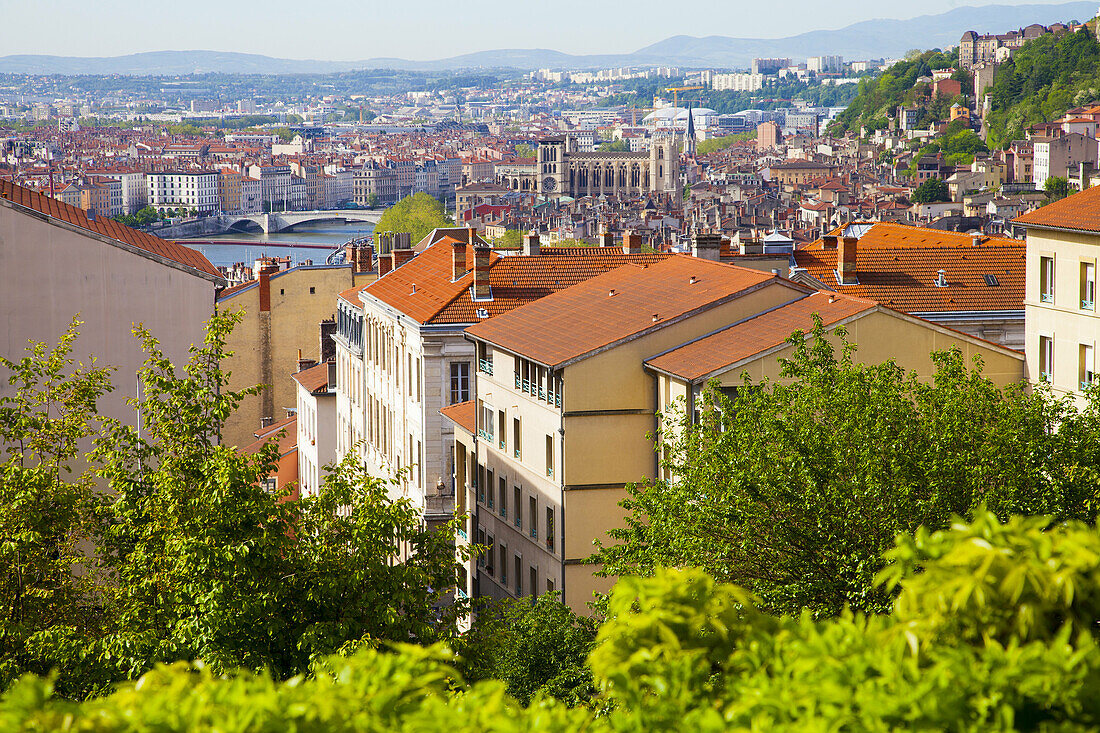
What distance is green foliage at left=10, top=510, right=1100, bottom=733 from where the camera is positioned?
4.60 m

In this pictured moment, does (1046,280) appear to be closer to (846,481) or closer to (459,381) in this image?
(459,381)

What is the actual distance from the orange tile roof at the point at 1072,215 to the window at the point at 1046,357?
1.73m

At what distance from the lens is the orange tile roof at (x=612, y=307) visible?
1900 cm

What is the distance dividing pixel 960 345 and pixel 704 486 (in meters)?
6.26

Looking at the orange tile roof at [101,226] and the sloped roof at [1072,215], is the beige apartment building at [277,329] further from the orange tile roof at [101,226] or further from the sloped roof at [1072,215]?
the sloped roof at [1072,215]

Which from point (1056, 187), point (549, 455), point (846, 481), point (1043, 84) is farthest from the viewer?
point (1043, 84)

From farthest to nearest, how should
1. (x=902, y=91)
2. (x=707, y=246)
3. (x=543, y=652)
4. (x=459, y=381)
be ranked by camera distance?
(x=902, y=91) < (x=707, y=246) < (x=459, y=381) < (x=543, y=652)

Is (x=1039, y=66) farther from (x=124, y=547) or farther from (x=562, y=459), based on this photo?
(x=124, y=547)

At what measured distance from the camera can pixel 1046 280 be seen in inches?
852

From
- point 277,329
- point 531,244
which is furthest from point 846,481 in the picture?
point 277,329

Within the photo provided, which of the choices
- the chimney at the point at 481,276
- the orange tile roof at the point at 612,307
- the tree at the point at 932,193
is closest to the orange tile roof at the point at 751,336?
the orange tile roof at the point at 612,307

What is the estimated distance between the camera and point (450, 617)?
11070 millimetres

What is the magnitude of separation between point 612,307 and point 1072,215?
21.8ft

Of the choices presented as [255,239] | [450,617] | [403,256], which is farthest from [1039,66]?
[450,617]
